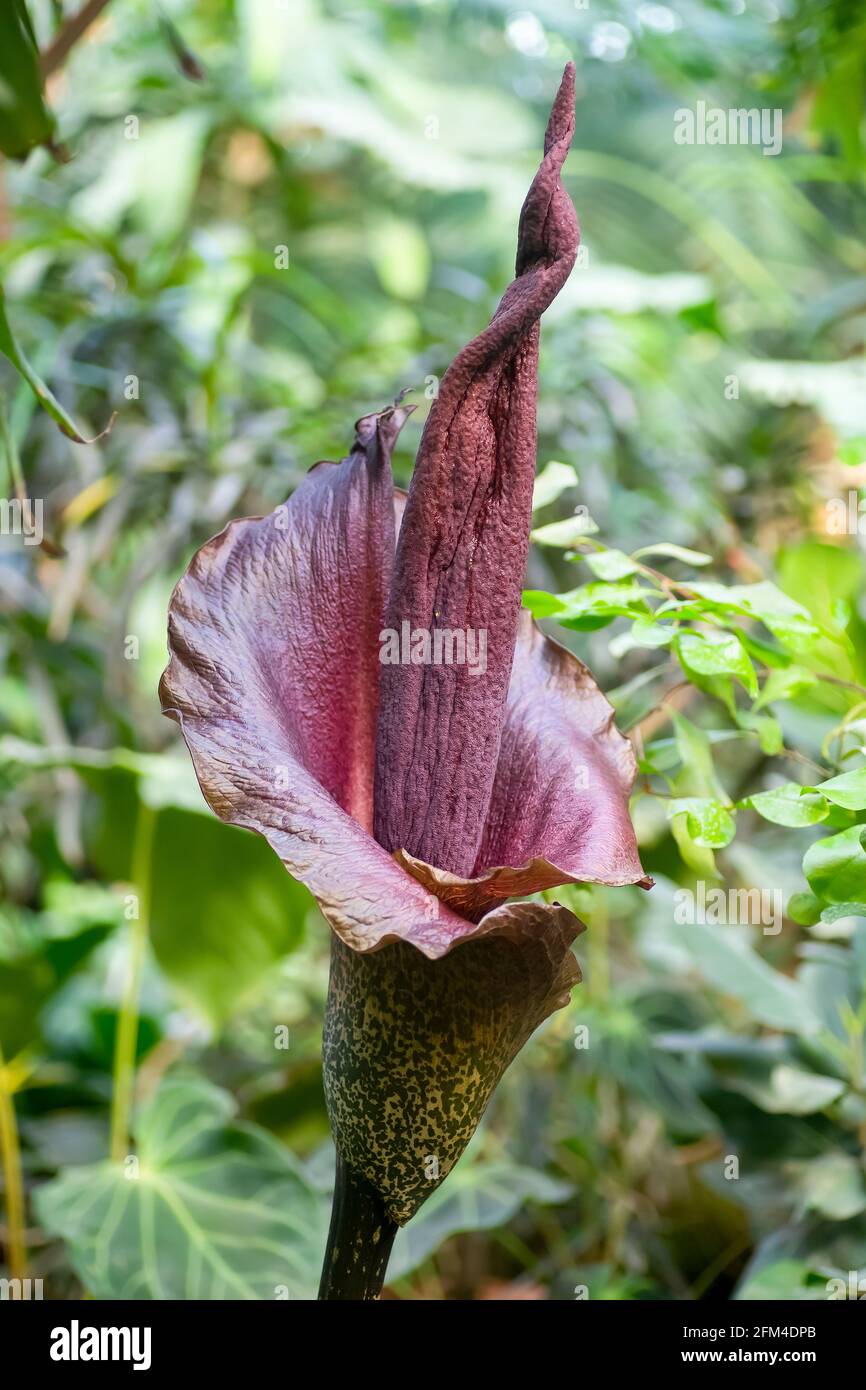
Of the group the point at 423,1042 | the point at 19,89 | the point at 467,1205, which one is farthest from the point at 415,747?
the point at 467,1205

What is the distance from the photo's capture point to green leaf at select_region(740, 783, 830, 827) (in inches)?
20.5

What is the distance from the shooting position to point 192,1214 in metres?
0.89

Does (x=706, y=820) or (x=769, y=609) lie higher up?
(x=769, y=609)

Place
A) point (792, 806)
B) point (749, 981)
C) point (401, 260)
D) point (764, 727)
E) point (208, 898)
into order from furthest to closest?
point (401, 260), point (208, 898), point (749, 981), point (764, 727), point (792, 806)

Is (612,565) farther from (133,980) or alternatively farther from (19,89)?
(133,980)

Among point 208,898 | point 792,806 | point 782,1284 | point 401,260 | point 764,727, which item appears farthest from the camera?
point 401,260

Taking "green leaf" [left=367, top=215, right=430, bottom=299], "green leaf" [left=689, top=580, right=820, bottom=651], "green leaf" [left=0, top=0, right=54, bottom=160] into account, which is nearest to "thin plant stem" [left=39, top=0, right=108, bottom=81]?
"green leaf" [left=0, top=0, right=54, bottom=160]

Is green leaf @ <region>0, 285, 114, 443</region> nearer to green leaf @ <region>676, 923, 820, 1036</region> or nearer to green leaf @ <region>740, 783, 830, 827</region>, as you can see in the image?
green leaf @ <region>740, 783, 830, 827</region>

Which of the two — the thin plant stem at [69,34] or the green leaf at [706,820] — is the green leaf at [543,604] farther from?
the thin plant stem at [69,34]

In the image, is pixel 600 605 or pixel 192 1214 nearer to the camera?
pixel 600 605

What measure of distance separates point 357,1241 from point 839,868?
261mm

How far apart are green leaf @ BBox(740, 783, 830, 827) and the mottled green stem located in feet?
0.79
